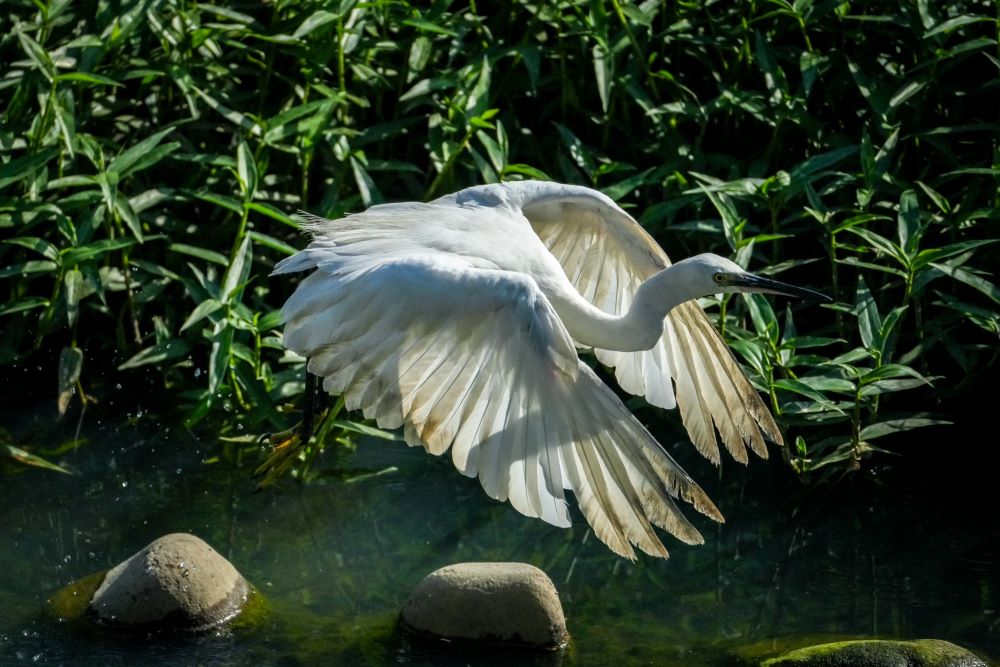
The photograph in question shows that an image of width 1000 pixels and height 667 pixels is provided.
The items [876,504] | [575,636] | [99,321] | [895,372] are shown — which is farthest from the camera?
[99,321]

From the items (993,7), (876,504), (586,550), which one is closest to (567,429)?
(586,550)

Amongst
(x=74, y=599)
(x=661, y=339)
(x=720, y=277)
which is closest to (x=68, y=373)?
(x=74, y=599)

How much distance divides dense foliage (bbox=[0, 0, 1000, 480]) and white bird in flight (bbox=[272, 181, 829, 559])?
0.46 m

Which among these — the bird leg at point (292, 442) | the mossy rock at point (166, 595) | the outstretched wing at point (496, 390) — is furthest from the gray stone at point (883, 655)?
the bird leg at point (292, 442)

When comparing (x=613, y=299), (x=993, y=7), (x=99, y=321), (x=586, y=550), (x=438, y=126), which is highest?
(x=993, y=7)

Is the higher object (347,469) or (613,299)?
(613,299)

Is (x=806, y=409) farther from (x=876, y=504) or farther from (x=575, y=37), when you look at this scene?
(x=575, y=37)

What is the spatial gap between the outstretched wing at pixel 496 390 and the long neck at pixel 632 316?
41cm

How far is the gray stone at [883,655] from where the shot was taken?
3471mm

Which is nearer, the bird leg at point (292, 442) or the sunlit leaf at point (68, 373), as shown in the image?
the bird leg at point (292, 442)

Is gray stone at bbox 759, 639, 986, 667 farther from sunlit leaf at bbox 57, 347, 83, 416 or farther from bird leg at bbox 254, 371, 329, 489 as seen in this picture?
sunlit leaf at bbox 57, 347, 83, 416

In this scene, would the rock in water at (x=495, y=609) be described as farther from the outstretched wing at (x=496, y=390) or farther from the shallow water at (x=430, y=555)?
the outstretched wing at (x=496, y=390)

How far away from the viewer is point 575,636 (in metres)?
3.74

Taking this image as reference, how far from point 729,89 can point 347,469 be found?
2.13 meters
